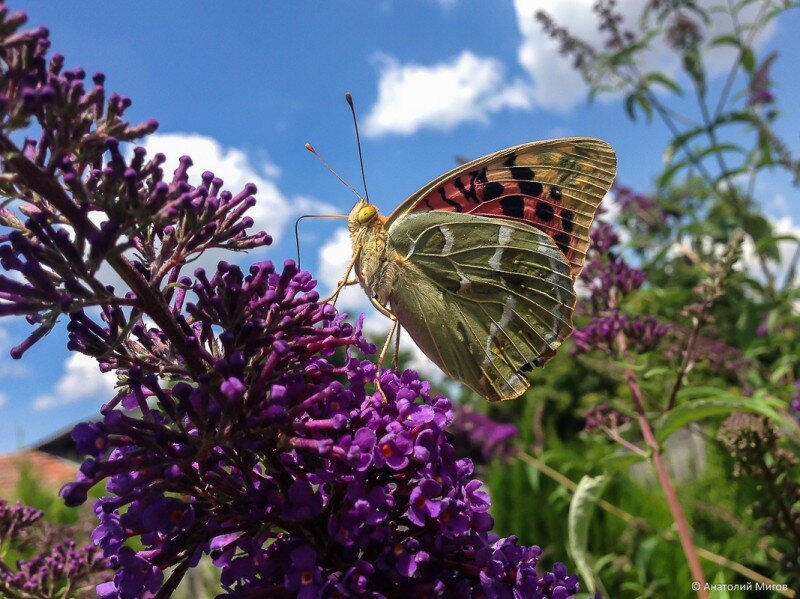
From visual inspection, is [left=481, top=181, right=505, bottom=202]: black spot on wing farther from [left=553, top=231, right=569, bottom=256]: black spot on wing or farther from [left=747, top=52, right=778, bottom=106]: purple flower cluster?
[left=747, top=52, right=778, bottom=106]: purple flower cluster

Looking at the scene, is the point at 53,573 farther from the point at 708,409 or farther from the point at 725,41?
the point at 725,41

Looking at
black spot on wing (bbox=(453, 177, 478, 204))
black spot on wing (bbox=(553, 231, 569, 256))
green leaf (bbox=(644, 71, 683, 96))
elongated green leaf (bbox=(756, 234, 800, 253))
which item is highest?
green leaf (bbox=(644, 71, 683, 96))

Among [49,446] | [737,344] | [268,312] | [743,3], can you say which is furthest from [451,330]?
[49,446]

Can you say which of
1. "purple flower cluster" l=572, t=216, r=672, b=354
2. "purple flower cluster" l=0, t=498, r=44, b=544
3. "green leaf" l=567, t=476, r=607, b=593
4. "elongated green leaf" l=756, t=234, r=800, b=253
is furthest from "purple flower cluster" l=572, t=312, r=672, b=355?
"purple flower cluster" l=0, t=498, r=44, b=544

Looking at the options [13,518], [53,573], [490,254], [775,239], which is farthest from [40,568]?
[775,239]

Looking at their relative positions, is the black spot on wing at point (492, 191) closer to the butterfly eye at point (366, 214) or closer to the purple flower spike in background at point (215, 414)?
the butterfly eye at point (366, 214)

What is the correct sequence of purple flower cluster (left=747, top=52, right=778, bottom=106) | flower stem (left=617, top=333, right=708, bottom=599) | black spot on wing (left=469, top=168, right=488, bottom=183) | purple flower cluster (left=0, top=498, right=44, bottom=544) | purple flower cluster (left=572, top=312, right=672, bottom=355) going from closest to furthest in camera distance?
purple flower cluster (left=0, top=498, right=44, bottom=544) → black spot on wing (left=469, top=168, right=488, bottom=183) → flower stem (left=617, top=333, right=708, bottom=599) → purple flower cluster (left=572, top=312, right=672, bottom=355) → purple flower cluster (left=747, top=52, right=778, bottom=106)

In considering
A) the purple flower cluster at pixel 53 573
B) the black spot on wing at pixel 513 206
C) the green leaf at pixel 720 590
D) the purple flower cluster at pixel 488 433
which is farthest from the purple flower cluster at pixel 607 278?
the purple flower cluster at pixel 488 433
